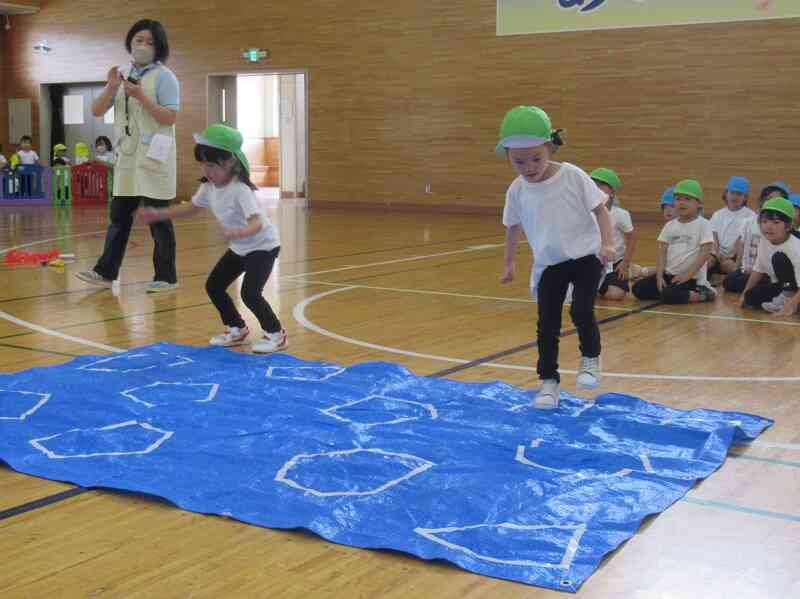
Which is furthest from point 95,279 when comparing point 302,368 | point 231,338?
point 302,368

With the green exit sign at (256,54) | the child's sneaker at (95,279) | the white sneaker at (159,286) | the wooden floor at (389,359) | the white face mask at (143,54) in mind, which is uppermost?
the green exit sign at (256,54)

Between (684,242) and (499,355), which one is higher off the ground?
(684,242)

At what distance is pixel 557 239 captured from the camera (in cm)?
361

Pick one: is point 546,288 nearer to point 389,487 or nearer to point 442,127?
point 389,487

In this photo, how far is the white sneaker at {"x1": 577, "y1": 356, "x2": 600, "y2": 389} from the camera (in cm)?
368

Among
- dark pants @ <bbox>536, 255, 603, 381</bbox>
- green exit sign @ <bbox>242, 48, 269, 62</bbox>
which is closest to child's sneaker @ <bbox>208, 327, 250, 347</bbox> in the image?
dark pants @ <bbox>536, 255, 603, 381</bbox>

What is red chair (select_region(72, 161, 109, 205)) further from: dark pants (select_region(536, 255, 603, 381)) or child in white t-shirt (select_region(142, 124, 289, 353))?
dark pants (select_region(536, 255, 603, 381))

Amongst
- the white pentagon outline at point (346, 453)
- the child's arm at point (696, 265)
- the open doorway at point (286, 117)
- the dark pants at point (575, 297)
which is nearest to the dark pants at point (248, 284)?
the dark pants at point (575, 297)

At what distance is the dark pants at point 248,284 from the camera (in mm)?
4477

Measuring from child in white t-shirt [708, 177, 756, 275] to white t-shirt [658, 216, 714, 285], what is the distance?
868mm

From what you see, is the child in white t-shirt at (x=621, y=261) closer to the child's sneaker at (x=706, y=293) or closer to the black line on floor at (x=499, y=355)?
the child's sneaker at (x=706, y=293)

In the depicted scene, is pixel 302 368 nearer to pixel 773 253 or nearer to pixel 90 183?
pixel 773 253

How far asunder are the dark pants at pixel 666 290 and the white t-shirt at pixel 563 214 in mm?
2653

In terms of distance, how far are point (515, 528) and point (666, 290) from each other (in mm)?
4148
